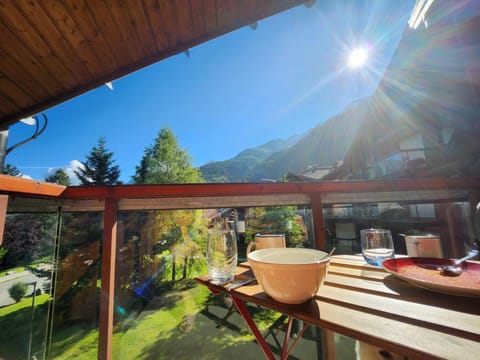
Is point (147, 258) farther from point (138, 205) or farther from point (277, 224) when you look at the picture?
point (277, 224)

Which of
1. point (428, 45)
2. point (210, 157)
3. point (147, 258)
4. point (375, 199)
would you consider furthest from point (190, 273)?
point (210, 157)

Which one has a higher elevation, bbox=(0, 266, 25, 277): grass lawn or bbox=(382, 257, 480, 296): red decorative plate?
bbox=(382, 257, 480, 296): red decorative plate

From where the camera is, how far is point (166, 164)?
11445 mm

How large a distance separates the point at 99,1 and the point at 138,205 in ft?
3.82

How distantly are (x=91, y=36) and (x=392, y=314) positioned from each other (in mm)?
1866

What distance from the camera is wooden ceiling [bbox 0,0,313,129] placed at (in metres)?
1.06

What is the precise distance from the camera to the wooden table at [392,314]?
1.05ft

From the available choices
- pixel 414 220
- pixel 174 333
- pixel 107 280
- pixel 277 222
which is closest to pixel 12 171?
pixel 174 333

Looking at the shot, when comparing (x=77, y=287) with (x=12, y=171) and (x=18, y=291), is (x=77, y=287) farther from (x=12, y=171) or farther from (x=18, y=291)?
(x=12, y=171)

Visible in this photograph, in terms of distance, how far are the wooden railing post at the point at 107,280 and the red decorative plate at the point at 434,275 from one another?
1.39 meters

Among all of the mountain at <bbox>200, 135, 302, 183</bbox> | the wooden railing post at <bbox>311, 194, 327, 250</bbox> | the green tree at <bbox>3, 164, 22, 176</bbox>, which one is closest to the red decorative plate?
the wooden railing post at <bbox>311, 194, 327, 250</bbox>

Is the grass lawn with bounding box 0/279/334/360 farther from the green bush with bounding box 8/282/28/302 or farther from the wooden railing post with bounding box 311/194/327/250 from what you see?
the wooden railing post with bounding box 311/194/327/250

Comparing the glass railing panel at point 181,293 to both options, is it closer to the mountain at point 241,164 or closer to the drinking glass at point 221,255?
the drinking glass at point 221,255

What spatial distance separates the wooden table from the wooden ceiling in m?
1.54
